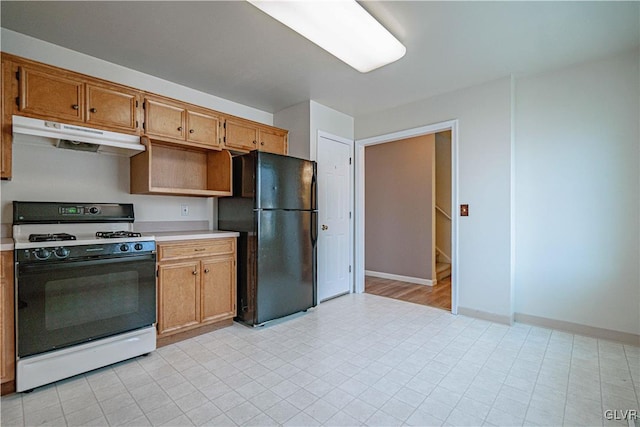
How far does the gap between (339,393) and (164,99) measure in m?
2.78

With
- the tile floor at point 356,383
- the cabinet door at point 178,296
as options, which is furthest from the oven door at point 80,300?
the tile floor at point 356,383

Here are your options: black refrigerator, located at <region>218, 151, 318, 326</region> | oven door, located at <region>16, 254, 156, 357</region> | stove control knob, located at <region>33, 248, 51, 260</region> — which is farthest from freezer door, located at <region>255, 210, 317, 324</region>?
stove control knob, located at <region>33, 248, 51, 260</region>

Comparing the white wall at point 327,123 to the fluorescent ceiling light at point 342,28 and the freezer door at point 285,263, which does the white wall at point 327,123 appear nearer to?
the freezer door at point 285,263

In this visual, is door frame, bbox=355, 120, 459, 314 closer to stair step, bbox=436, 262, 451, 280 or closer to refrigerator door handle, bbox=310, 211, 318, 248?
refrigerator door handle, bbox=310, 211, 318, 248

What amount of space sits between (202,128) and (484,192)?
295 centimetres

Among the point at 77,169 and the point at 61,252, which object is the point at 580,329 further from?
the point at 77,169

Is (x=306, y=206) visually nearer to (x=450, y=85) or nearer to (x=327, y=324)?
(x=327, y=324)

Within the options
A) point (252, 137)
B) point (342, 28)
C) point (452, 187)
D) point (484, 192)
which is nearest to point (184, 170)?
point (252, 137)

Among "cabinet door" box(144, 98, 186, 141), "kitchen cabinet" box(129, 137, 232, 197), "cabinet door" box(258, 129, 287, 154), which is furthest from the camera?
"cabinet door" box(258, 129, 287, 154)

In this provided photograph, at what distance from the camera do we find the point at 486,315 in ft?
10.3

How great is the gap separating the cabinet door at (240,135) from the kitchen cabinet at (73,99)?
0.87 m

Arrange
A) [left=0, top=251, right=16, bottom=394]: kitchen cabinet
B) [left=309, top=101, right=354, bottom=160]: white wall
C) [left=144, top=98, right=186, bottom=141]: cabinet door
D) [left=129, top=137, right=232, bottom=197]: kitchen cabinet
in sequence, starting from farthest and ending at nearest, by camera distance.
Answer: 1. [left=309, top=101, right=354, bottom=160]: white wall
2. [left=129, top=137, right=232, bottom=197]: kitchen cabinet
3. [left=144, top=98, right=186, bottom=141]: cabinet door
4. [left=0, top=251, right=16, bottom=394]: kitchen cabinet

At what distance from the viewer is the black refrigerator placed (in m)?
2.94

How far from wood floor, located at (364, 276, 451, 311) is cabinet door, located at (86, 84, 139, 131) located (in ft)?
11.5
